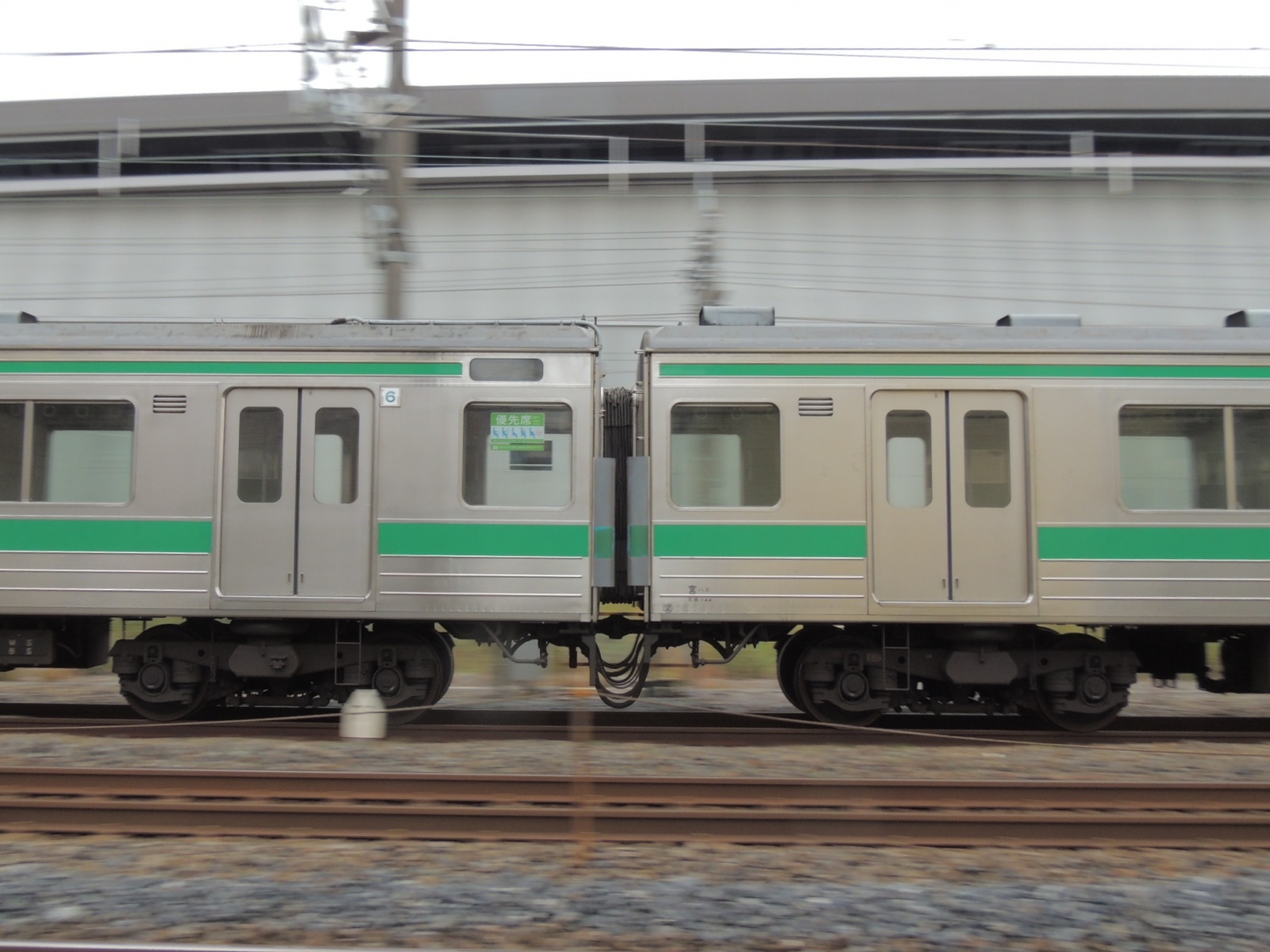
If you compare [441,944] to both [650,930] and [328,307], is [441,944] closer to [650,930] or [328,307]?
[650,930]

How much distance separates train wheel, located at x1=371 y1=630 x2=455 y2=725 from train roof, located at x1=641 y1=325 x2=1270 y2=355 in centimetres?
309

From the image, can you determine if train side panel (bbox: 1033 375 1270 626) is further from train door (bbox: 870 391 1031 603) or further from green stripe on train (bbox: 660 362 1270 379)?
train door (bbox: 870 391 1031 603)

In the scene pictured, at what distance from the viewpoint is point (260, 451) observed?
25.5ft

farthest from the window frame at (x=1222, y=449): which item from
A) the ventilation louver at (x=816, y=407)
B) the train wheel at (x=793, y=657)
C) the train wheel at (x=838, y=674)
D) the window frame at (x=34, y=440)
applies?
the window frame at (x=34, y=440)

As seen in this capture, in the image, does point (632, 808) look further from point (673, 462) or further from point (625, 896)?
point (673, 462)

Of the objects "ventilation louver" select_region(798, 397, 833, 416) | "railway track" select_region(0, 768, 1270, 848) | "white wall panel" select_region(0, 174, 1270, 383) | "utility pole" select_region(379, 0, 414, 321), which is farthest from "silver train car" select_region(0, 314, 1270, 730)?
"white wall panel" select_region(0, 174, 1270, 383)

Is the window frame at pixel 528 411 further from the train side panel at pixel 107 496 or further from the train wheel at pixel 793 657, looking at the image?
the train wheel at pixel 793 657

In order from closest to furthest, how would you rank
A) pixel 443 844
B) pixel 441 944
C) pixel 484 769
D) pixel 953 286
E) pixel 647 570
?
pixel 441 944 < pixel 443 844 < pixel 484 769 < pixel 647 570 < pixel 953 286

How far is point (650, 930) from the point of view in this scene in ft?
12.8

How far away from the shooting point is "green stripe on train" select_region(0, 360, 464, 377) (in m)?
7.73

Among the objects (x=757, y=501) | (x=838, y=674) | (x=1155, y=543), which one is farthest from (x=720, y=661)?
(x=1155, y=543)

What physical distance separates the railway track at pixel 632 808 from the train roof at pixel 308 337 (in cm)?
341

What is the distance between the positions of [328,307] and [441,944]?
35.1ft

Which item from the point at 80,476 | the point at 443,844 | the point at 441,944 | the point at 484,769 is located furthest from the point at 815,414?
the point at 80,476
